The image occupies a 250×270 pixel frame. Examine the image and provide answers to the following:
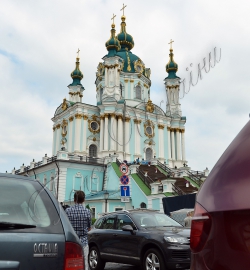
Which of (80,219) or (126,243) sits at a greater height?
(80,219)

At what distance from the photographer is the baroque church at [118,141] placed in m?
28.9

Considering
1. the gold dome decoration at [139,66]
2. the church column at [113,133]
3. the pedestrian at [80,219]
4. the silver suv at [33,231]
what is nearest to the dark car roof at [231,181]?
the silver suv at [33,231]

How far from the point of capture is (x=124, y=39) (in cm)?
5206

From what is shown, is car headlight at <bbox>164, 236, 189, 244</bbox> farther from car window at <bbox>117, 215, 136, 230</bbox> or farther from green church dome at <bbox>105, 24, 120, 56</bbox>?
green church dome at <bbox>105, 24, 120, 56</bbox>

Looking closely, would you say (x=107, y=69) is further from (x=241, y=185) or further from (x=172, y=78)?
(x=241, y=185)

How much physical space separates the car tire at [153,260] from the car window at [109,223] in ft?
5.35

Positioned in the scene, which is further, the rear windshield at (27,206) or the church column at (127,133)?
the church column at (127,133)

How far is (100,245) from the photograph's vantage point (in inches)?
352

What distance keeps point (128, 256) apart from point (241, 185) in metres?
6.55

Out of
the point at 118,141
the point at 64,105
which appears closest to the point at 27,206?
the point at 118,141

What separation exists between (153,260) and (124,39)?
48.0 meters

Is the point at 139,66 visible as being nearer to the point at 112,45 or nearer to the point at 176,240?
the point at 112,45

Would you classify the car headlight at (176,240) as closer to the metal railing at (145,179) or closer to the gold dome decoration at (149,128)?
the metal railing at (145,179)

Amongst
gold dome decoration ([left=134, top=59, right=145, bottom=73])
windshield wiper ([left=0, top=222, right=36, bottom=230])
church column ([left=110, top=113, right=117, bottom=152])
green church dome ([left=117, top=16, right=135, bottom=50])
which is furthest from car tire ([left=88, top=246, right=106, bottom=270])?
green church dome ([left=117, top=16, right=135, bottom=50])
